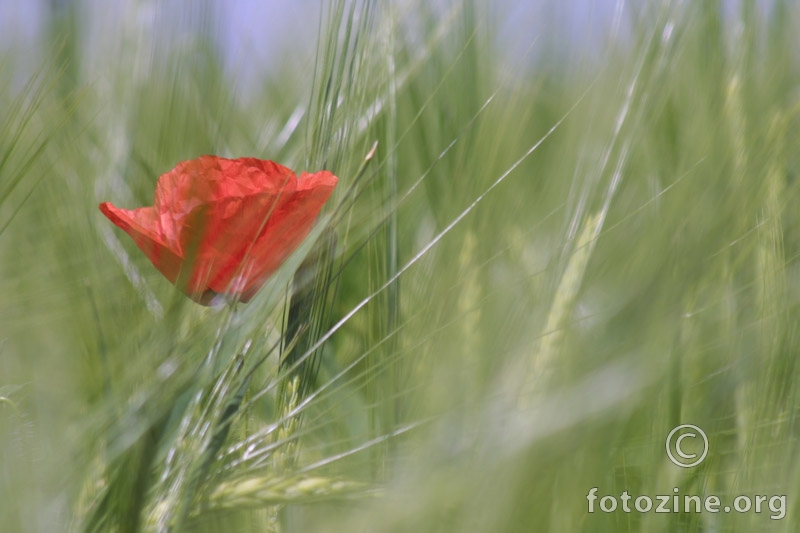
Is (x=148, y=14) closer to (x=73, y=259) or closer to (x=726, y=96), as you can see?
(x=73, y=259)

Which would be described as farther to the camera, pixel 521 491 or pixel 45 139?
pixel 45 139

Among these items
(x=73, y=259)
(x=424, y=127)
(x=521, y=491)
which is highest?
(x=424, y=127)

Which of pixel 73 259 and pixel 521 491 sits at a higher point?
pixel 73 259

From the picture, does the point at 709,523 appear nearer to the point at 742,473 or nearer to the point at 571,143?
the point at 742,473

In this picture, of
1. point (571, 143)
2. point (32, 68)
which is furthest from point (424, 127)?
point (32, 68)

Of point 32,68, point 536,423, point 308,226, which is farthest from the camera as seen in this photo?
point 32,68

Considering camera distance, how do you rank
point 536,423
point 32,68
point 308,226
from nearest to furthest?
point 536,423 < point 308,226 < point 32,68
